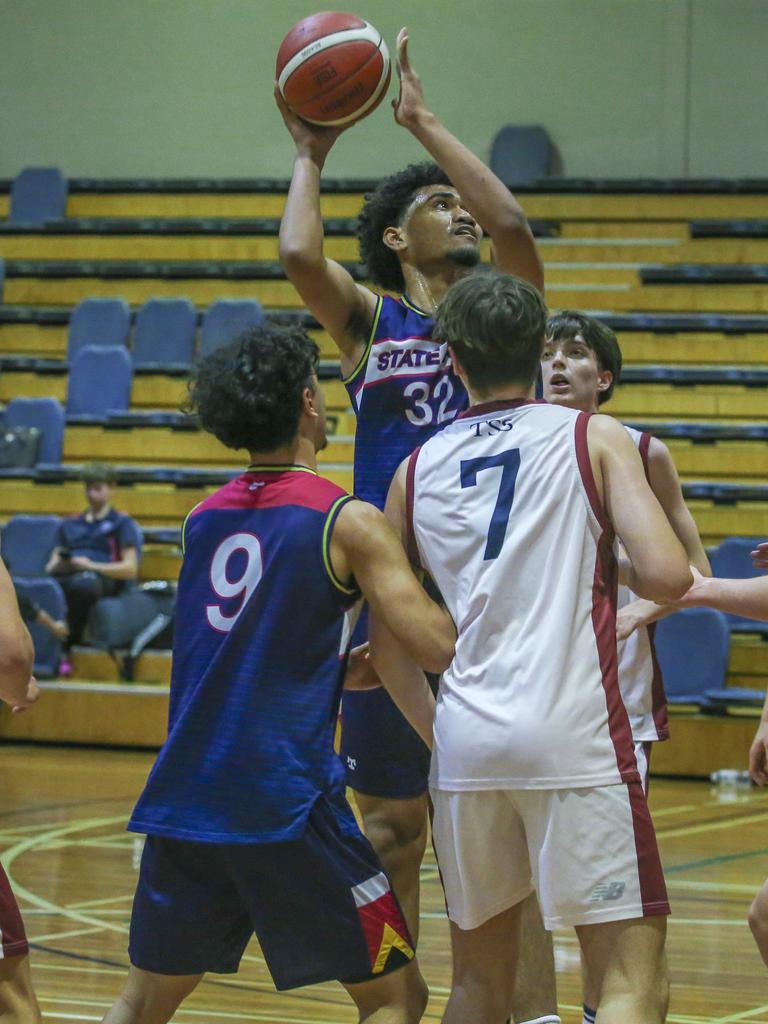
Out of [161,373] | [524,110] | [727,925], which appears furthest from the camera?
[524,110]

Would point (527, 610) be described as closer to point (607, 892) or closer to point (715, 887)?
point (607, 892)

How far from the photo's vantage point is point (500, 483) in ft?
8.35

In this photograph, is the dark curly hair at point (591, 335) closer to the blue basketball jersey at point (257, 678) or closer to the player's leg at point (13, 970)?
the blue basketball jersey at point (257, 678)

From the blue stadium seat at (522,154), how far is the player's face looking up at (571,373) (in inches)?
401

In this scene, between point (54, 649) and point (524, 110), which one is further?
point (524, 110)

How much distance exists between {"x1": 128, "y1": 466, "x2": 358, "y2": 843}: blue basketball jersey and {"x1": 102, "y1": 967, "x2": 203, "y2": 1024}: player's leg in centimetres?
27

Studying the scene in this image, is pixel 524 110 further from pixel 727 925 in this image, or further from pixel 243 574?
pixel 243 574

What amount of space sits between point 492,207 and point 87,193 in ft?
39.8

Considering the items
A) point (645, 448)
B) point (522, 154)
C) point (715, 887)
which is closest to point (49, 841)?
point (715, 887)

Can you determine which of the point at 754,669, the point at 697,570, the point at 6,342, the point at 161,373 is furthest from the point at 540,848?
the point at 6,342

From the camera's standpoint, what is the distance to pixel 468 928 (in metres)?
2.50

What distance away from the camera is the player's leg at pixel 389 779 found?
343 cm

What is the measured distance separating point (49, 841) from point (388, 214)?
364 cm

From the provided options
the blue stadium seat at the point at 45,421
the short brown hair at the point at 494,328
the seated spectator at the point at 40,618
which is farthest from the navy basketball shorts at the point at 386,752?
the blue stadium seat at the point at 45,421
